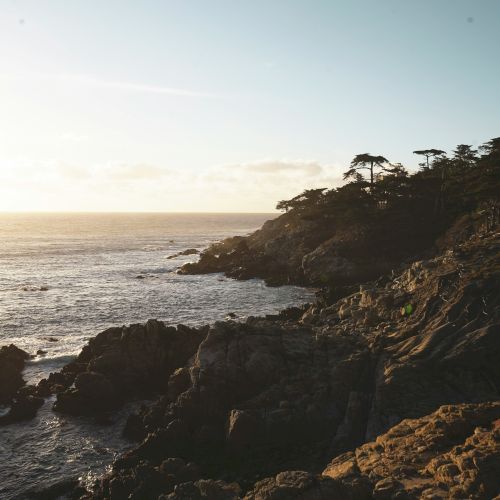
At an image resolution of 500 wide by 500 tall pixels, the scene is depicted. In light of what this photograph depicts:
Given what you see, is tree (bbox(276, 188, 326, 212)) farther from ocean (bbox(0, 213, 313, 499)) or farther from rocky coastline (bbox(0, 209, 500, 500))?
rocky coastline (bbox(0, 209, 500, 500))

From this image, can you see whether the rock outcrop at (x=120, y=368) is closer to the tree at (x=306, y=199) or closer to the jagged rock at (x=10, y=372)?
the jagged rock at (x=10, y=372)

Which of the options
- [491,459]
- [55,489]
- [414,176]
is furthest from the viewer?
[414,176]

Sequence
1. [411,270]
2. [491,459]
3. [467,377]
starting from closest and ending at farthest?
[491,459] < [467,377] < [411,270]

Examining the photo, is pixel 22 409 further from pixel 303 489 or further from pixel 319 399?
pixel 303 489

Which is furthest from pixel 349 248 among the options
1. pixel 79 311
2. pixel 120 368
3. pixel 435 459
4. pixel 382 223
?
pixel 435 459

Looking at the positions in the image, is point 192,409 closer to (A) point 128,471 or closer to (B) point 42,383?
(A) point 128,471

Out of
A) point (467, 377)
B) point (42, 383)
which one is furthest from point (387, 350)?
point (42, 383)

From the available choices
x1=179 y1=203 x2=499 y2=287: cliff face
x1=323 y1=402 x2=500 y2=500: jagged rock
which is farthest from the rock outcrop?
x1=179 y1=203 x2=499 y2=287: cliff face

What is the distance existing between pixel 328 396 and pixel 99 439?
499 inches

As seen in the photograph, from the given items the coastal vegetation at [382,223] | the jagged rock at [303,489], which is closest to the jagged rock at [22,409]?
the jagged rock at [303,489]

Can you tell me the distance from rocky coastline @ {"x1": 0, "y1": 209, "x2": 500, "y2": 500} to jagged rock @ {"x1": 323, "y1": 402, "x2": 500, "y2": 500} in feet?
0.17

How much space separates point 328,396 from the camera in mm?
21969

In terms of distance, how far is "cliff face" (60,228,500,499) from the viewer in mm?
13258

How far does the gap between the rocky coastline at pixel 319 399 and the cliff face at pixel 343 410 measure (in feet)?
0.20
